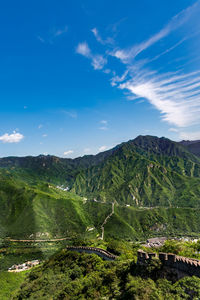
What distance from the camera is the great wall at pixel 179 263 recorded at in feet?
71.8

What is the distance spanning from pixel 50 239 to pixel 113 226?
2597 inches

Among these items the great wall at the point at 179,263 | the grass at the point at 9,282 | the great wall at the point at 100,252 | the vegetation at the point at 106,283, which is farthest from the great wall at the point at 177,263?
the grass at the point at 9,282

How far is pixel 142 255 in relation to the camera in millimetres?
26922

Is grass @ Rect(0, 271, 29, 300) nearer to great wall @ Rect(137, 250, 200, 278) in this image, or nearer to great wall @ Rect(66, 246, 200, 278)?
great wall @ Rect(66, 246, 200, 278)

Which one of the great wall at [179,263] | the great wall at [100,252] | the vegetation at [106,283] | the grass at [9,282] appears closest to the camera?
the vegetation at [106,283]

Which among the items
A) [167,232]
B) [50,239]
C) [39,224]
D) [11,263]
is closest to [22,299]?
[11,263]

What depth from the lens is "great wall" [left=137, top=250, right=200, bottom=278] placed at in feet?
71.8

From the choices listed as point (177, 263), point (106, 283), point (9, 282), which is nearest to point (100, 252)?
point (106, 283)

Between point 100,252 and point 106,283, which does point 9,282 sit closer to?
point 100,252

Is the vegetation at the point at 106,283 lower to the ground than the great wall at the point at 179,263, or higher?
lower

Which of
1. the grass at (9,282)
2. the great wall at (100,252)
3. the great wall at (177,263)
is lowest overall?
the grass at (9,282)

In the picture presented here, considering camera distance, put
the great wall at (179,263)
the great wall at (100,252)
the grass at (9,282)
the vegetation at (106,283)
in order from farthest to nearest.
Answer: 1. the grass at (9,282)
2. the great wall at (100,252)
3. the great wall at (179,263)
4. the vegetation at (106,283)

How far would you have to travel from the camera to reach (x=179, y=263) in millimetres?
23359

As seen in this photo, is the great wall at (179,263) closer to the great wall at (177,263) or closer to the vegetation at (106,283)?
the great wall at (177,263)
